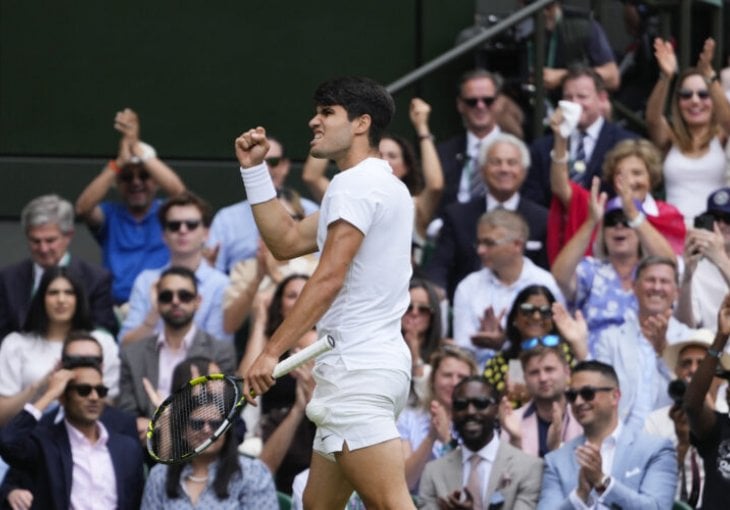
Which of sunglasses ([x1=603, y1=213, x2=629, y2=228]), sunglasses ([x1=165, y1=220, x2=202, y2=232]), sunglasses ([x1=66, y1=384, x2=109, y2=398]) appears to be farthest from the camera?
sunglasses ([x1=165, y1=220, x2=202, y2=232])

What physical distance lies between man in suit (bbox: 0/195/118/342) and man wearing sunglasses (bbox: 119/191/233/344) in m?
0.18

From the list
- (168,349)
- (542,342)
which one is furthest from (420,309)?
(168,349)

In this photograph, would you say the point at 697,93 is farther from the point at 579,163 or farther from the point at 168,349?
the point at 168,349

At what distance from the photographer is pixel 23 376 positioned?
10.3 meters

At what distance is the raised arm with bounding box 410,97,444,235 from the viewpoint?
38.1 feet

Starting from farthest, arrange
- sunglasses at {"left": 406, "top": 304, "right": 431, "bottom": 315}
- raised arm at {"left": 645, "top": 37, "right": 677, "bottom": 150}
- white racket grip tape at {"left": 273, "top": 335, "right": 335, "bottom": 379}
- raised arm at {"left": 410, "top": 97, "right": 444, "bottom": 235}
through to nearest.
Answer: raised arm at {"left": 645, "top": 37, "right": 677, "bottom": 150} < raised arm at {"left": 410, "top": 97, "right": 444, "bottom": 235} < sunglasses at {"left": 406, "top": 304, "right": 431, "bottom": 315} < white racket grip tape at {"left": 273, "top": 335, "right": 335, "bottom": 379}

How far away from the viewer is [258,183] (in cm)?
724

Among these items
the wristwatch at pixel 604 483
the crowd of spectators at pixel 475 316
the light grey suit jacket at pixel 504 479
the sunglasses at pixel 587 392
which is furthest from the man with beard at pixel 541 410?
the wristwatch at pixel 604 483

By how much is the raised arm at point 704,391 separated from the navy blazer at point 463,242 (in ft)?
8.73

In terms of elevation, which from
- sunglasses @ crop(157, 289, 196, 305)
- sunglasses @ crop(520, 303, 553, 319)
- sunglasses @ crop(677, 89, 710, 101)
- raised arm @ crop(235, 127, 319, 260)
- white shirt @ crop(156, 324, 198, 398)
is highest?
sunglasses @ crop(677, 89, 710, 101)

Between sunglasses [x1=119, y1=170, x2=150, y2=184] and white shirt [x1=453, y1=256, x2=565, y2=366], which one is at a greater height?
sunglasses [x1=119, y1=170, x2=150, y2=184]

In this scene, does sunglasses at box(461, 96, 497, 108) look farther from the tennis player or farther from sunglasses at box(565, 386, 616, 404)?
the tennis player

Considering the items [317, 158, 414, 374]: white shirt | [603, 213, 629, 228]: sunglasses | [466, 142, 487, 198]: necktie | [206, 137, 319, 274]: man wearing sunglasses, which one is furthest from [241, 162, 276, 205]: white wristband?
[466, 142, 487, 198]: necktie

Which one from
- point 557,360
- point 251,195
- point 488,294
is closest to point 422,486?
point 557,360
